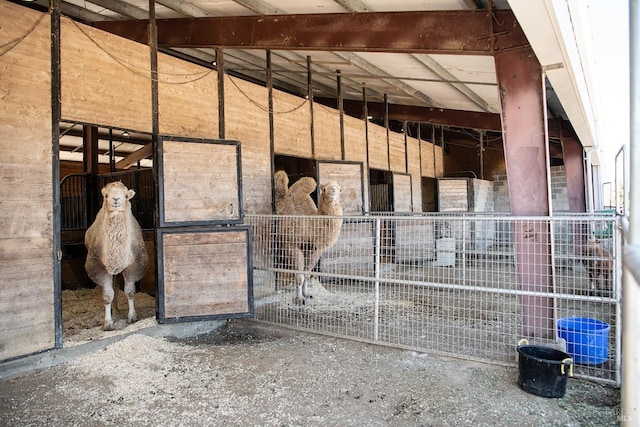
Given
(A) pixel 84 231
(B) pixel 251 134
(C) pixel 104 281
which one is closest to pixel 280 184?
(B) pixel 251 134

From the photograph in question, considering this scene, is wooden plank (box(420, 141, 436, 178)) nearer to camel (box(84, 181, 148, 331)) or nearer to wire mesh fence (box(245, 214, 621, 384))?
wire mesh fence (box(245, 214, 621, 384))

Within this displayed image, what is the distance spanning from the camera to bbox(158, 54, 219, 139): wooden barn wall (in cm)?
481

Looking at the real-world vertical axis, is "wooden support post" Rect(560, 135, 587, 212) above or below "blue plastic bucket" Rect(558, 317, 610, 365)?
above

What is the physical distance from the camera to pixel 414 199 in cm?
1055

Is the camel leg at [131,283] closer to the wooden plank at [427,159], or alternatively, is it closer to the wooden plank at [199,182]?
the wooden plank at [199,182]

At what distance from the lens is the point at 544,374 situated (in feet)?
9.22

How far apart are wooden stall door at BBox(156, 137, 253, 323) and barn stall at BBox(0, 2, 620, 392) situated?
12mm

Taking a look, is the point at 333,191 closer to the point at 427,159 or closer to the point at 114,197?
the point at 114,197

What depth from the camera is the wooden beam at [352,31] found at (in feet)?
12.1

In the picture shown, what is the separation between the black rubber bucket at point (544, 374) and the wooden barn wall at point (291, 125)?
458 centimetres

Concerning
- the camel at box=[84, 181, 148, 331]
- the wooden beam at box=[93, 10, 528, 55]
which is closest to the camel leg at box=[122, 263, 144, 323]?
the camel at box=[84, 181, 148, 331]

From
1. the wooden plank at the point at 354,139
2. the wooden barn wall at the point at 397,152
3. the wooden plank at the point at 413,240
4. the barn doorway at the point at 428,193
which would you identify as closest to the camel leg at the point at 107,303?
the wooden plank at the point at 413,240

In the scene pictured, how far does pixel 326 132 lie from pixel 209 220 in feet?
12.1

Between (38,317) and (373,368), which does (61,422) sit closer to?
(38,317)
